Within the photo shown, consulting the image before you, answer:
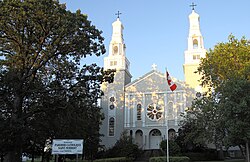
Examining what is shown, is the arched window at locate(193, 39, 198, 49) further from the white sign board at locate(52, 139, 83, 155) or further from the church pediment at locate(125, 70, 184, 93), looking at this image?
the white sign board at locate(52, 139, 83, 155)

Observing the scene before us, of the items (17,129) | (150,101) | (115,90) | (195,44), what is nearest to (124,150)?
(150,101)

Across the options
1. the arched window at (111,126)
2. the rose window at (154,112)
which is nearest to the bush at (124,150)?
the arched window at (111,126)

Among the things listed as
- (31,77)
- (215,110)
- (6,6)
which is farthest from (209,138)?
(6,6)

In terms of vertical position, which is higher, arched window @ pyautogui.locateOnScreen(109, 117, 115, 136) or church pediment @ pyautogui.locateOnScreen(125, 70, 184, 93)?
Answer: church pediment @ pyautogui.locateOnScreen(125, 70, 184, 93)

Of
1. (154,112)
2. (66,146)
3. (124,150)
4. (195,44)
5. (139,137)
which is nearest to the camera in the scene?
(66,146)

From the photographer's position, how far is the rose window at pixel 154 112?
131ft

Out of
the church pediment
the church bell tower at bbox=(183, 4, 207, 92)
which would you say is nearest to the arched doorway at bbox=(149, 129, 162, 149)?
the church pediment

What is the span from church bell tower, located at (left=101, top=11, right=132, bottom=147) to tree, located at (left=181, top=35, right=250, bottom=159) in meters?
13.5

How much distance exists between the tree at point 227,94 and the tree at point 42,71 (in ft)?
29.8

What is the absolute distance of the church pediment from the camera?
41.1 metres

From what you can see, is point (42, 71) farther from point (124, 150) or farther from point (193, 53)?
point (193, 53)

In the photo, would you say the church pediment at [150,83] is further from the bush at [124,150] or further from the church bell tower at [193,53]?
the bush at [124,150]

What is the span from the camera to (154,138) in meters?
40.3

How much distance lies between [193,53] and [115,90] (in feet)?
40.4
